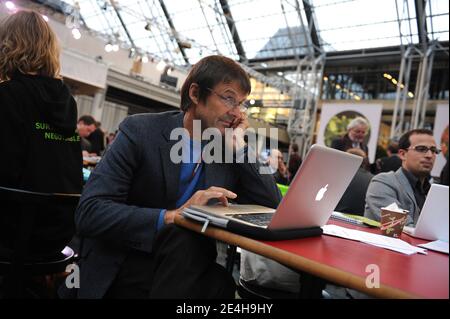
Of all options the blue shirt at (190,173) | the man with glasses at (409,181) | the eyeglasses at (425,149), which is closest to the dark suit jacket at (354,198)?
the man with glasses at (409,181)

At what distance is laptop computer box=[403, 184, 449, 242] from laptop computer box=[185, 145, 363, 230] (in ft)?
0.85

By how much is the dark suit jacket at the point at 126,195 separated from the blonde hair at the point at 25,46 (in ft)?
2.09

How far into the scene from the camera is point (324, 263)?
30.0 inches

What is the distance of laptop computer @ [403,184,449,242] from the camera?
1.12 meters

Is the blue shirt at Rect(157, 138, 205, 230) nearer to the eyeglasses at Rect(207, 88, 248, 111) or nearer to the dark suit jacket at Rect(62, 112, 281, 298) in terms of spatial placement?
the dark suit jacket at Rect(62, 112, 281, 298)

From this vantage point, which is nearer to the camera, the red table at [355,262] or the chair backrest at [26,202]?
the red table at [355,262]

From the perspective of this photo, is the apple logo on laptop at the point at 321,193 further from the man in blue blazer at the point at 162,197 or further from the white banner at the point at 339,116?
the white banner at the point at 339,116

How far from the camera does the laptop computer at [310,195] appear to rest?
3.11 ft

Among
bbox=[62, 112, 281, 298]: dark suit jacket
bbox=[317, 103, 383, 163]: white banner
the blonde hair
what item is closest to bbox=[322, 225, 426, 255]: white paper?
bbox=[62, 112, 281, 298]: dark suit jacket

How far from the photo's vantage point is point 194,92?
148 centimetres

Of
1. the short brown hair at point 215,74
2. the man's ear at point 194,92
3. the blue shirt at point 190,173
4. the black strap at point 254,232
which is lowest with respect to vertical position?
the black strap at point 254,232

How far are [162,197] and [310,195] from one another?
0.55 m

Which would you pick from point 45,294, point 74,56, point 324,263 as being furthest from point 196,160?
point 74,56
